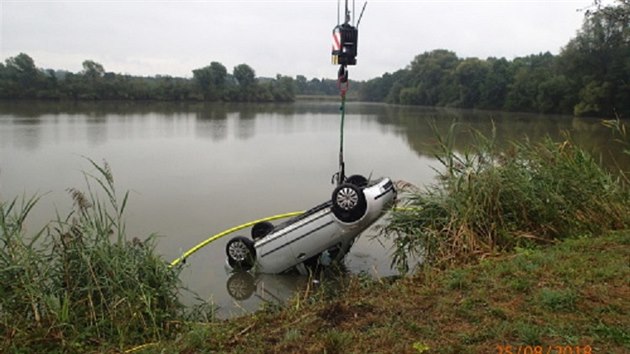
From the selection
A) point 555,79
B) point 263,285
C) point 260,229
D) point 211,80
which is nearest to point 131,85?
point 211,80

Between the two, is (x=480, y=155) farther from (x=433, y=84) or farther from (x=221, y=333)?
(x=433, y=84)

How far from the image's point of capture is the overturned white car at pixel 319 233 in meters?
5.80

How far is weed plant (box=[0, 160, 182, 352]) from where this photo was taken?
3.45 m

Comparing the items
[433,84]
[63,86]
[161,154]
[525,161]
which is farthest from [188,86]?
[525,161]

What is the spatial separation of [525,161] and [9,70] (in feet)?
192

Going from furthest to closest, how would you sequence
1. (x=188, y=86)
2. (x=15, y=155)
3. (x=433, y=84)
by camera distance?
(x=433, y=84) → (x=188, y=86) → (x=15, y=155)

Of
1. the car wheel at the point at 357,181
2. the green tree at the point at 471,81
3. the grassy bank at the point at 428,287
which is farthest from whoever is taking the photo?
the green tree at the point at 471,81

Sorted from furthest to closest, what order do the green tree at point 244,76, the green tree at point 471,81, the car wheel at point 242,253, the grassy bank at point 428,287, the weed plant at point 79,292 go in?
the green tree at point 244,76 < the green tree at point 471,81 < the car wheel at point 242,253 < the weed plant at point 79,292 < the grassy bank at point 428,287

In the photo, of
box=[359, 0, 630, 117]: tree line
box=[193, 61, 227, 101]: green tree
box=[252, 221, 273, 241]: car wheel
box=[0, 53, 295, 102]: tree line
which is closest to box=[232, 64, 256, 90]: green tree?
box=[0, 53, 295, 102]: tree line

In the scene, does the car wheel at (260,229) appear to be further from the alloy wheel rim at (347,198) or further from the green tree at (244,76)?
the green tree at (244,76)

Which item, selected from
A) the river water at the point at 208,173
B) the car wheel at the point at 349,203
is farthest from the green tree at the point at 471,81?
the car wheel at the point at 349,203

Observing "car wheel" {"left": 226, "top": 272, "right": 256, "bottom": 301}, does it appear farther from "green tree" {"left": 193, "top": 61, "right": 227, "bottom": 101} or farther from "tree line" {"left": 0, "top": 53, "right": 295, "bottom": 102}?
Answer: "green tree" {"left": 193, "top": 61, "right": 227, "bottom": 101}

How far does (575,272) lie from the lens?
12.1ft

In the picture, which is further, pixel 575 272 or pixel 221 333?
pixel 575 272
